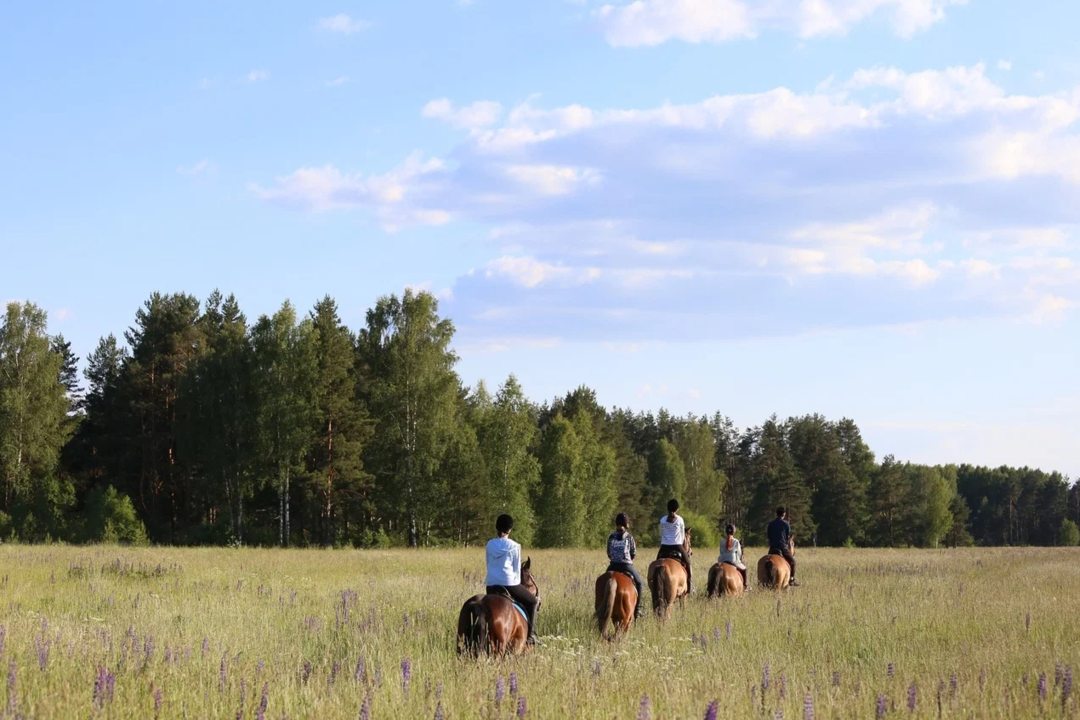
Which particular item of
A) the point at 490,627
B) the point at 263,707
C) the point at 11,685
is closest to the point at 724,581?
the point at 490,627

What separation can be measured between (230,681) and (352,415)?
1600 inches

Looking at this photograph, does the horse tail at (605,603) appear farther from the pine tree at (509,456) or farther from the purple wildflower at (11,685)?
the pine tree at (509,456)

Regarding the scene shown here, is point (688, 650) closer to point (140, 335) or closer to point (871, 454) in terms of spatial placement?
point (140, 335)

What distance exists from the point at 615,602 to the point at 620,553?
83 centimetres

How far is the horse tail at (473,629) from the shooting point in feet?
33.1

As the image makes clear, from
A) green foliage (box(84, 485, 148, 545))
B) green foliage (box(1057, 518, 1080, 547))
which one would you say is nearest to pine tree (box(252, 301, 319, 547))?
green foliage (box(84, 485, 148, 545))

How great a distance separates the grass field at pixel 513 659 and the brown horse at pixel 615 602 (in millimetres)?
232

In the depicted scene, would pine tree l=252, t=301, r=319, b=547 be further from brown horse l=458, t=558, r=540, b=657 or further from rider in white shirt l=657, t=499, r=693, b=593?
brown horse l=458, t=558, r=540, b=657

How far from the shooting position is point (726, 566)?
1791 centimetres

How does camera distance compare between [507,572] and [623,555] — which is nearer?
[507,572]

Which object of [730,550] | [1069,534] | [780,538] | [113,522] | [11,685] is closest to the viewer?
[11,685]

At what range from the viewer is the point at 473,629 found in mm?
10234

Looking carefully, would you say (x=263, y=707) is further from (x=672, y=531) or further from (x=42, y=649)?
(x=672, y=531)

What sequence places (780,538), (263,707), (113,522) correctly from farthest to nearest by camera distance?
(113,522) < (780,538) < (263,707)
